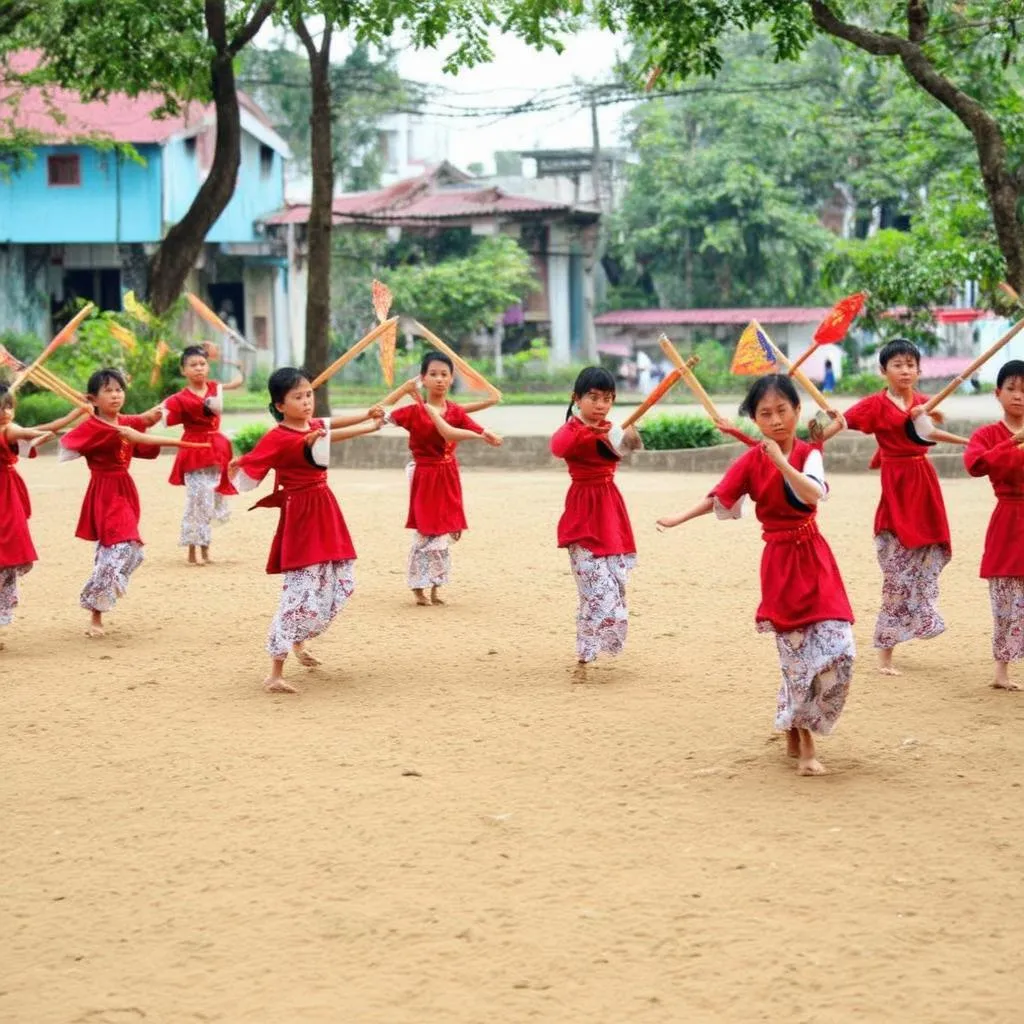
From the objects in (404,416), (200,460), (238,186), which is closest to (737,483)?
(404,416)

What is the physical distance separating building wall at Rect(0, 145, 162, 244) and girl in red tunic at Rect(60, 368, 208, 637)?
85.2ft

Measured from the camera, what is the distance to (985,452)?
808 cm

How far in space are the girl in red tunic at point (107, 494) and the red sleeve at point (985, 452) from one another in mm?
4657

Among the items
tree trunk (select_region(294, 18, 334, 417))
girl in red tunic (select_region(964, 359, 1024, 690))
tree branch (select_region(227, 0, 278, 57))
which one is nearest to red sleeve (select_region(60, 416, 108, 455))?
girl in red tunic (select_region(964, 359, 1024, 690))

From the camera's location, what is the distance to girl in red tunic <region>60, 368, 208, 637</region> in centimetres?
1007

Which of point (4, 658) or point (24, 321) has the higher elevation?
point (24, 321)

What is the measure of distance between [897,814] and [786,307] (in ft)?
127

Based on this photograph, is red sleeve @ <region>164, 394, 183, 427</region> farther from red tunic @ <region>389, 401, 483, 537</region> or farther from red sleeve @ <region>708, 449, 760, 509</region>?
red sleeve @ <region>708, 449, 760, 509</region>

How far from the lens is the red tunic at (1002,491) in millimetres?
8023

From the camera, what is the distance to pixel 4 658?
952 centimetres

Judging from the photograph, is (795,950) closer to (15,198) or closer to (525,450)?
(525,450)

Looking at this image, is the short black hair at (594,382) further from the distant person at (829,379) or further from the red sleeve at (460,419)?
the distant person at (829,379)

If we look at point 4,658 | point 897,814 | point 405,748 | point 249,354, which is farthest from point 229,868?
point 249,354

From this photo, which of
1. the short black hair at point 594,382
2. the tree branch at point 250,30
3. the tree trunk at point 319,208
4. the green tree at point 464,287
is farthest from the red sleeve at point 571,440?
the green tree at point 464,287
